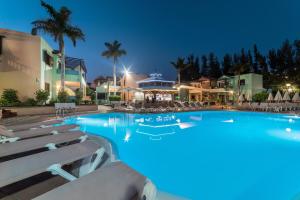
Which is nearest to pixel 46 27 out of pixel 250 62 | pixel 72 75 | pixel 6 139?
pixel 72 75

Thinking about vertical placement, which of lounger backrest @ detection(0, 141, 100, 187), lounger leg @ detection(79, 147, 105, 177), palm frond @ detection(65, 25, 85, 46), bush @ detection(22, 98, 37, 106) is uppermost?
palm frond @ detection(65, 25, 85, 46)

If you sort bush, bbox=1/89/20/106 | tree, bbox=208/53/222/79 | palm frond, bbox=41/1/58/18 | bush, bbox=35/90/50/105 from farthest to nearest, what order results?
1. tree, bbox=208/53/222/79
2. palm frond, bbox=41/1/58/18
3. bush, bbox=35/90/50/105
4. bush, bbox=1/89/20/106

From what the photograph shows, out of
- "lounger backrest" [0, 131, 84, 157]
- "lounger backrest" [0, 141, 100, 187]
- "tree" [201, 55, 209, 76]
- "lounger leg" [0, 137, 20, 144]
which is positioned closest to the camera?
"lounger backrest" [0, 141, 100, 187]

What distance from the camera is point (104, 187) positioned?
6.98 feet

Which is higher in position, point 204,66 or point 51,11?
point 204,66

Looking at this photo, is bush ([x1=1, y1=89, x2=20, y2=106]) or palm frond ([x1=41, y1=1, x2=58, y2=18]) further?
palm frond ([x1=41, y1=1, x2=58, y2=18])

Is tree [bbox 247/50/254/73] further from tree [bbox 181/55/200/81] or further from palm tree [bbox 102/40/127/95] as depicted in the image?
palm tree [bbox 102/40/127/95]

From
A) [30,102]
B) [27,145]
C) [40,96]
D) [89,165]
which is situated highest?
[40,96]

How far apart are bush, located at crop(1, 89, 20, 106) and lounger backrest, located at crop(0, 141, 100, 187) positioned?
12627 millimetres

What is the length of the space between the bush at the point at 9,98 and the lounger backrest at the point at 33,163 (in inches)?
497

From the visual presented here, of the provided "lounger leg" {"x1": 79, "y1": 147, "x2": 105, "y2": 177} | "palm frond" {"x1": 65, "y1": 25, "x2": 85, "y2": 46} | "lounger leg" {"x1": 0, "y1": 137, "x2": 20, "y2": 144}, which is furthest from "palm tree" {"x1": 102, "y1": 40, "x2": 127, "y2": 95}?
"lounger leg" {"x1": 79, "y1": 147, "x2": 105, "y2": 177}

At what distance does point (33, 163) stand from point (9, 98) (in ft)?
43.7

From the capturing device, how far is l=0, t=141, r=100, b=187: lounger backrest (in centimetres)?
236

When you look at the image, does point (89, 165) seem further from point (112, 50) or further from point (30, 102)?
point (112, 50)
